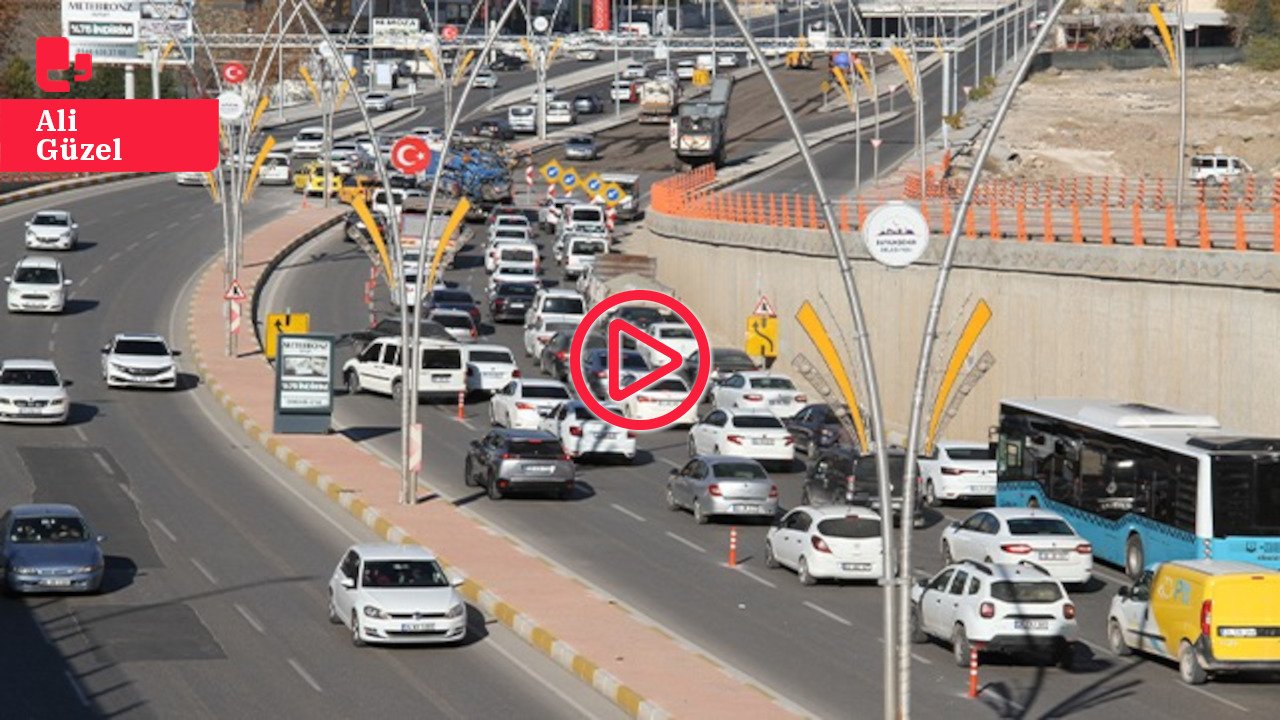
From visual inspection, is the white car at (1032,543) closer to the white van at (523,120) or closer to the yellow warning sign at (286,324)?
the yellow warning sign at (286,324)

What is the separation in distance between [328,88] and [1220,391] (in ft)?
219

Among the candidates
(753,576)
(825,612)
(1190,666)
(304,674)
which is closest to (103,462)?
(753,576)

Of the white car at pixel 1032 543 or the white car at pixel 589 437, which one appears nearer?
the white car at pixel 1032 543

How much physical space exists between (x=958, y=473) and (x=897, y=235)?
76.6 ft

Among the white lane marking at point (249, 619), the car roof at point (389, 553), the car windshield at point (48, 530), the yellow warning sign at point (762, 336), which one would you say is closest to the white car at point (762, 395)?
the yellow warning sign at point (762, 336)

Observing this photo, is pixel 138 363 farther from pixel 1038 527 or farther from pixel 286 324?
pixel 1038 527

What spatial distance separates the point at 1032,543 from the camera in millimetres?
36188

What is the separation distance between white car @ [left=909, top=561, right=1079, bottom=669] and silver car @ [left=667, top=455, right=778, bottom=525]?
36.6ft

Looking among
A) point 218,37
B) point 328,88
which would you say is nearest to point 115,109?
point 328,88

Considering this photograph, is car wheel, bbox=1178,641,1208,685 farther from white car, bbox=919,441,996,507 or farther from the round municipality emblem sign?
white car, bbox=919,441,996,507

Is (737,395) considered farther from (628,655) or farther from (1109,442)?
(628,655)

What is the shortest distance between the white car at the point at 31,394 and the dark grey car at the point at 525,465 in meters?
12.3

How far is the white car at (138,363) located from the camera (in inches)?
2275

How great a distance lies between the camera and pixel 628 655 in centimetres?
2948
